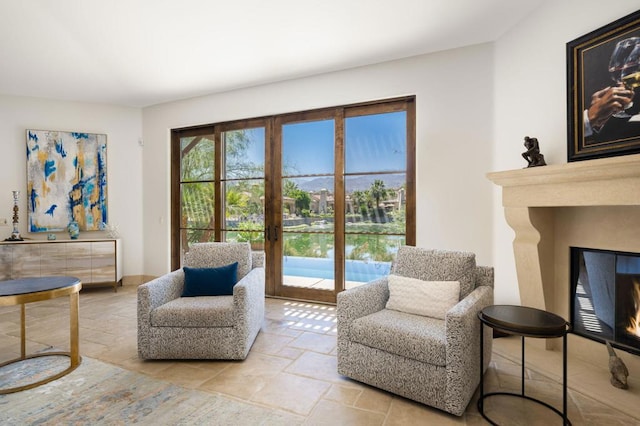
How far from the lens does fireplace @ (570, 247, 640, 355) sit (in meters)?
2.36

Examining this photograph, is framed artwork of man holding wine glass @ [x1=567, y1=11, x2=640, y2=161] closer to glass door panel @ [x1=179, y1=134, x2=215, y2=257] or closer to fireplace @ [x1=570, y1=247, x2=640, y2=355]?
fireplace @ [x1=570, y1=247, x2=640, y2=355]

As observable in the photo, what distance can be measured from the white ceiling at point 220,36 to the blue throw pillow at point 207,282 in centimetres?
222

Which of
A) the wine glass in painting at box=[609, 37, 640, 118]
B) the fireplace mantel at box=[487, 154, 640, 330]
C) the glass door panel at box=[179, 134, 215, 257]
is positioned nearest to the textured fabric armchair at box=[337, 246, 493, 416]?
the fireplace mantel at box=[487, 154, 640, 330]

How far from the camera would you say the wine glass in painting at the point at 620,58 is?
2174 mm

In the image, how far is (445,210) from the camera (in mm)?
3598

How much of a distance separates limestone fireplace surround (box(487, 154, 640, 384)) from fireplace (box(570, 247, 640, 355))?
0.19 feet

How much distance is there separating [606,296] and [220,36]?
3.90m

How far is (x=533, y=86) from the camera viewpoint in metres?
2.91

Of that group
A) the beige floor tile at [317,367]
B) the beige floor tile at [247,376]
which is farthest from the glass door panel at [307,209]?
the beige floor tile at [247,376]

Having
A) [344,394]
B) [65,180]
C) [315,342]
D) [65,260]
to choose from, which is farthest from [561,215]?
[65,180]

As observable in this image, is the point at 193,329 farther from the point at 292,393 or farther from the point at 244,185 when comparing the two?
the point at 244,185

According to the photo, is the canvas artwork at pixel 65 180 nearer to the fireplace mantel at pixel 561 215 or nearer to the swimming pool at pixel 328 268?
the swimming pool at pixel 328 268

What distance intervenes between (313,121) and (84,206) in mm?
3767

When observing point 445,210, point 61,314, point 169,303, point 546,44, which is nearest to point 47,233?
point 61,314
